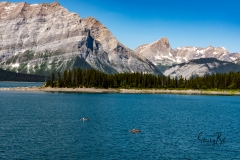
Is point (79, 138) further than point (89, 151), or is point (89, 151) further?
point (79, 138)

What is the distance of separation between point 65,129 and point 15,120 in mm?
17947

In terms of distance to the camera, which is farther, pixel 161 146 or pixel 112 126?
pixel 112 126

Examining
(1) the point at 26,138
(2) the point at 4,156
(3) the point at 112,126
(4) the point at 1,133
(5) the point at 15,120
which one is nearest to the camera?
(2) the point at 4,156

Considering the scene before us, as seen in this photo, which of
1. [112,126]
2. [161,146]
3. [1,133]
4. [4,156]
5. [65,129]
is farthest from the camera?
[112,126]

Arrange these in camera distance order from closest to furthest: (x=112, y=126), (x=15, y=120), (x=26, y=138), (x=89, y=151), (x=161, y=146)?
(x=89, y=151) → (x=161, y=146) → (x=26, y=138) → (x=112, y=126) → (x=15, y=120)

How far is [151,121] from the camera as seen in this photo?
273 ft

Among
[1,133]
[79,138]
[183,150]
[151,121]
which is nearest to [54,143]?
[79,138]

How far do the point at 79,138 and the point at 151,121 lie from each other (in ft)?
93.8

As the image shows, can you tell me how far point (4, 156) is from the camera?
46.1 meters

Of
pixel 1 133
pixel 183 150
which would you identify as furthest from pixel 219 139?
pixel 1 133

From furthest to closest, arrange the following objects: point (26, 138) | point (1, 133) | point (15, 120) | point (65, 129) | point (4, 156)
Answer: point (15, 120) → point (65, 129) → point (1, 133) → point (26, 138) → point (4, 156)

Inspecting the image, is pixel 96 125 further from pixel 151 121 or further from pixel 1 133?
pixel 1 133

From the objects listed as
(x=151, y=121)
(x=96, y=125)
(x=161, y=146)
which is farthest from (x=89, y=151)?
(x=151, y=121)

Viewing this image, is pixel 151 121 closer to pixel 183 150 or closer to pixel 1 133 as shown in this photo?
pixel 183 150
